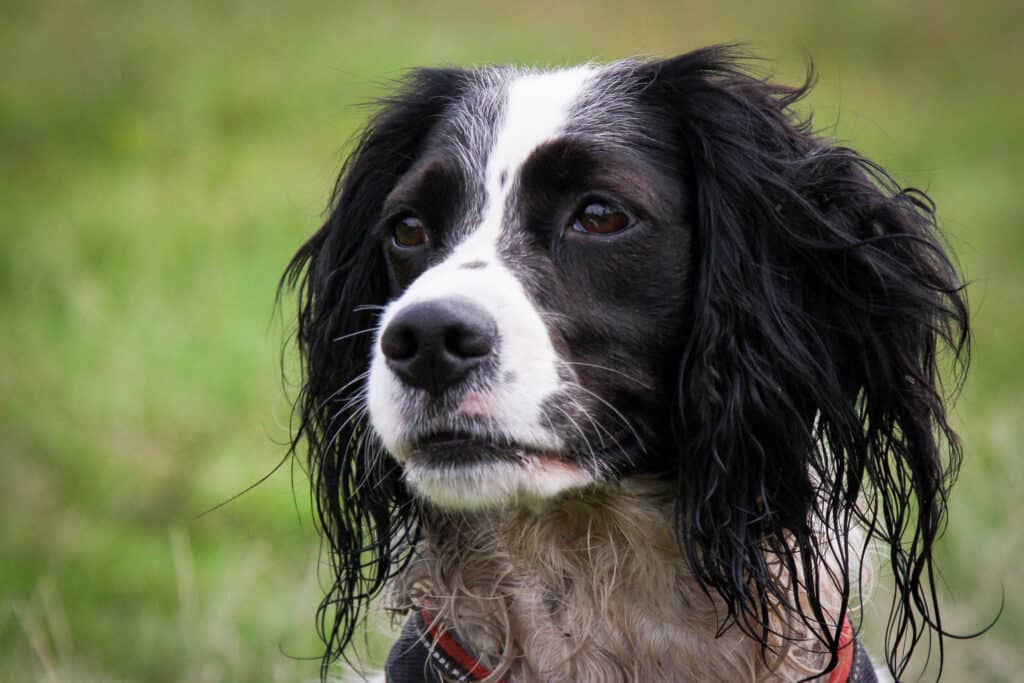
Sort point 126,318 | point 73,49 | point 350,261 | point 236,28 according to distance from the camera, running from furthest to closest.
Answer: point 236,28 → point 73,49 → point 126,318 → point 350,261

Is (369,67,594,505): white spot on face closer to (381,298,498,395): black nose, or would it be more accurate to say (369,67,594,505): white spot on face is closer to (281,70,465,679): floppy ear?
(381,298,498,395): black nose

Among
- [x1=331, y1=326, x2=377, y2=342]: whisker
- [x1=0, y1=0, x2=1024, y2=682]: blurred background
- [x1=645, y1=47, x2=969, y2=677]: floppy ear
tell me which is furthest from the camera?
[x1=0, y1=0, x2=1024, y2=682]: blurred background

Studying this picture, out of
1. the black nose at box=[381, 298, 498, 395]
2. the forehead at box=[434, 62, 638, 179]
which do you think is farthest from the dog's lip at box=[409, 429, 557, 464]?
the forehead at box=[434, 62, 638, 179]

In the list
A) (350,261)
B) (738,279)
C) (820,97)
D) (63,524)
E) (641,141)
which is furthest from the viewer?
(820,97)

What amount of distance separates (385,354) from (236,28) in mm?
9705

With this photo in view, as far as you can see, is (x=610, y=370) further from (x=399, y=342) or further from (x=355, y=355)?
(x=355, y=355)

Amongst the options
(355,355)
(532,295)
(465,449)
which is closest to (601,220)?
(532,295)

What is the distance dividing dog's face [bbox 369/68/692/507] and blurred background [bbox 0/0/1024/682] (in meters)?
0.76

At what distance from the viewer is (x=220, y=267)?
341 inches

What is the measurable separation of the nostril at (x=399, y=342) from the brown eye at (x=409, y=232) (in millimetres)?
578

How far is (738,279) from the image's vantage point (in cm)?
326

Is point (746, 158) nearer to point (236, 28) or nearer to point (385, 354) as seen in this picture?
point (385, 354)

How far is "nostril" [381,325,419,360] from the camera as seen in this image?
293 cm

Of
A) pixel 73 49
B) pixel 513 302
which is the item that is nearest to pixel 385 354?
pixel 513 302
